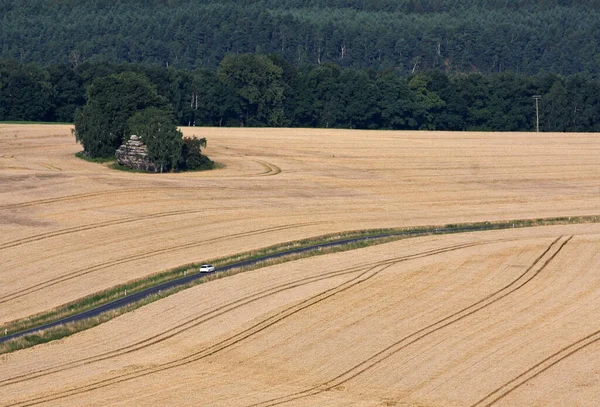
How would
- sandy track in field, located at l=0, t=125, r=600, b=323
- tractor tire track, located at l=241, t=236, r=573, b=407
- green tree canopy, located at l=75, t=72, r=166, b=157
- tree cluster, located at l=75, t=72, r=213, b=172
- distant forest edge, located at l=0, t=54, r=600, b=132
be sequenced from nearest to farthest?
tractor tire track, located at l=241, t=236, r=573, b=407 < sandy track in field, located at l=0, t=125, r=600, b=323 < tree cluster, located at l=75, t=72, r=213, b=172 < green tree canopy, located at l=75, t=72, r=166, b=157 < distant forest edge, located at l=0, t=54, r=600, b=132

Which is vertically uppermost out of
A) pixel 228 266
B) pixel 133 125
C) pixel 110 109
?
pixel 110 109

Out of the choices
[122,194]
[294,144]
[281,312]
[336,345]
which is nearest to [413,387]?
[336,345]

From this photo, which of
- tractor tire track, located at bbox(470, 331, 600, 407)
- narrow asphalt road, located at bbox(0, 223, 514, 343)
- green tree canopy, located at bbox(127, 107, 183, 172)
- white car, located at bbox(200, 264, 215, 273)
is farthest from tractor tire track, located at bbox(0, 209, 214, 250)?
tractor tire track, located at bbox(470, 331, 600, 407)

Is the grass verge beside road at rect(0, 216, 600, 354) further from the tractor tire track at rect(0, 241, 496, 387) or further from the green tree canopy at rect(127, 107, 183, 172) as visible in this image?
the green tree canopy at rect(127, 107, 183, 172)

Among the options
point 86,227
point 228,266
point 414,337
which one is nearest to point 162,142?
point 86,227

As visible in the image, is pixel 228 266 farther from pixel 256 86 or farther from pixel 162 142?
pixel 256 86

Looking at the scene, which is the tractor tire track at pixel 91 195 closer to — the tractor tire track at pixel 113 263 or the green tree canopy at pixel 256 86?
the tractor tire track at pixel 113 263
